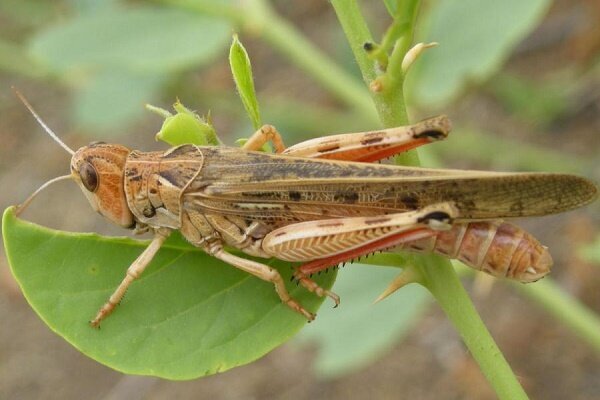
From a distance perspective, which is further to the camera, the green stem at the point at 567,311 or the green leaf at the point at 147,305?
the green stem at the point at 567,311

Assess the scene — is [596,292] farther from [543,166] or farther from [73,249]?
[73,249]

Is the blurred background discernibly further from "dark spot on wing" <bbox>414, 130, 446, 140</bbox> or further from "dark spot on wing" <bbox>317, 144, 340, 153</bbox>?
"dark spot on wing" <bbox>414, 130, 446, 140</bbox>

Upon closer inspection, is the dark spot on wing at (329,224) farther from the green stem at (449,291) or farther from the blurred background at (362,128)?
the blurred background at (362,128)

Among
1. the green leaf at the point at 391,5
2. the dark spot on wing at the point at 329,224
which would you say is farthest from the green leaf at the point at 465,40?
the green leaf at the point at 391,5

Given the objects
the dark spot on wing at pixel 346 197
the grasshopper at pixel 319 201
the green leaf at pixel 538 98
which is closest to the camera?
the grasshopper at pixel 319 201

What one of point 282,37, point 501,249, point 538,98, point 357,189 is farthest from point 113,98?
point 501,249

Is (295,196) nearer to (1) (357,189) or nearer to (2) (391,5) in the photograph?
(1) (357,189)

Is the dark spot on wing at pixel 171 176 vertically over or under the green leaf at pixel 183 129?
under

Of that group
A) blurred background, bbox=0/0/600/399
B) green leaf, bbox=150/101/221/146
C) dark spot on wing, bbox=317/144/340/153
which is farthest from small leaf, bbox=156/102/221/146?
blurred background, bbox=0/0/600/399
